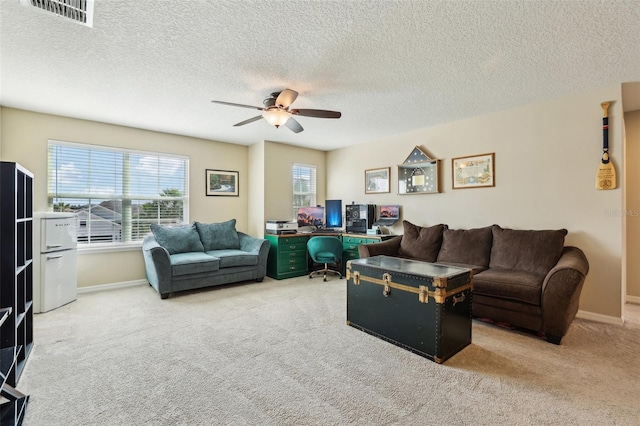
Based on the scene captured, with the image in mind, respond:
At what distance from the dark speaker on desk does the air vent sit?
431cm

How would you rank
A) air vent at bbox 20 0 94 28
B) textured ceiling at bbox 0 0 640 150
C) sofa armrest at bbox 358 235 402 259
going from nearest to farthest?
air vent at bbox 20 0 94 28
textured ceiling at bbox 0 0 640 150
sofa armrest at bbox 358 235 402 259

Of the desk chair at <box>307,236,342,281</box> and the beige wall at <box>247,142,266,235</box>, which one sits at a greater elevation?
the beige wall at <box>247,142,266,235</box>

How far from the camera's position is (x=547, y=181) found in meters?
3.57

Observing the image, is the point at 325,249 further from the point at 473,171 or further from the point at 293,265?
the point at 473,171

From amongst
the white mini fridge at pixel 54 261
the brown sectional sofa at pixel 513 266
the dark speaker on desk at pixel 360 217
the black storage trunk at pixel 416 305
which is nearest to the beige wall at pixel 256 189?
the dark speaker on desk at pixel 360 217

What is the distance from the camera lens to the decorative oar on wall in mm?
3113

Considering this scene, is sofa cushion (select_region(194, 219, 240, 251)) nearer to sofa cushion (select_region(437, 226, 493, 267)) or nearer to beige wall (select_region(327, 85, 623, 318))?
beige wall (select_region(327, 85, 623, 318))

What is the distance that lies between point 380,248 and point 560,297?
211cm

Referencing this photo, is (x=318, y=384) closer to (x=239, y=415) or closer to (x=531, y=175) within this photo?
(x=239, y=415)

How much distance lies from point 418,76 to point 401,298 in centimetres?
214

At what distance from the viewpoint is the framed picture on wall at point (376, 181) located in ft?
17.5

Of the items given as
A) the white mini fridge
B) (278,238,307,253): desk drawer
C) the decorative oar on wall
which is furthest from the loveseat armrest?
the white mini fridge

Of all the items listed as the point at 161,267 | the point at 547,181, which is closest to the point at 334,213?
the point at 161,267

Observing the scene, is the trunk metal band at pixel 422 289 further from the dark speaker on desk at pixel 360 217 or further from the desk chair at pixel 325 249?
the dark speaker on desk at pixel 360 217
